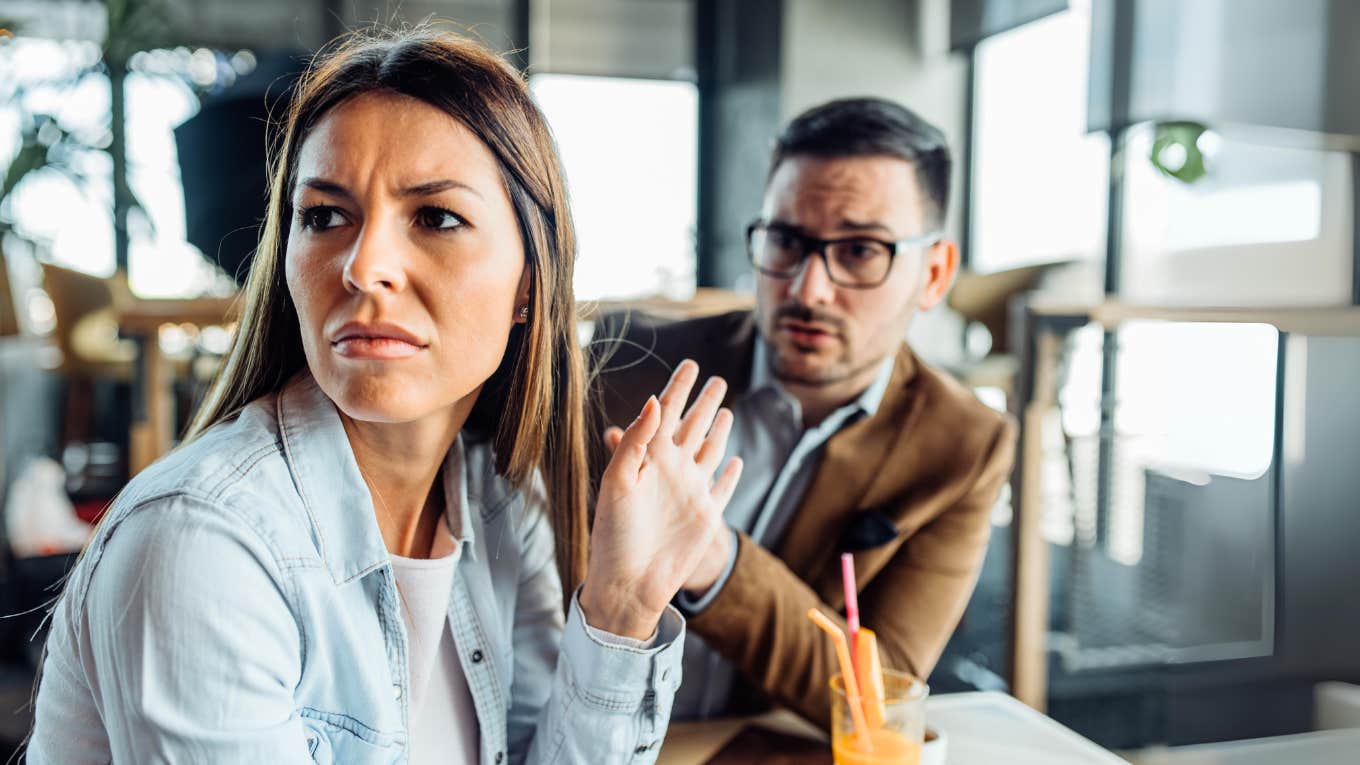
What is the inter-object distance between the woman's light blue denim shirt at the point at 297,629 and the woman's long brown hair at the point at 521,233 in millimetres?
59

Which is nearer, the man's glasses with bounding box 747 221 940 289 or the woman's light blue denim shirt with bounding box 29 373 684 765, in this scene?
the woman's light blue denim shirt with bounding box 29 373 684 765

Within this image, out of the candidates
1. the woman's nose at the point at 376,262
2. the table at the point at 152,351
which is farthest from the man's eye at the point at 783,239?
the table at the point at 152,351

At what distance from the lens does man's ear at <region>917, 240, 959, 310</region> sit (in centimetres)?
143

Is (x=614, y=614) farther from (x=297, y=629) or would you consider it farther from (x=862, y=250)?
(x=862, y=250)

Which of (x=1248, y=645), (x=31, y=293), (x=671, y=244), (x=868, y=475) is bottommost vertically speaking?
(x=1248, y=645)

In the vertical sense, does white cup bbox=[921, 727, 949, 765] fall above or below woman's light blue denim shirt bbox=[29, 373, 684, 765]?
below

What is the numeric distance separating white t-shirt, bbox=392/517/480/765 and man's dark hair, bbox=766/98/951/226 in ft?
2.39

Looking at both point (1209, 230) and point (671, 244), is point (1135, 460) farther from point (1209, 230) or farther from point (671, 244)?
point (671, 244)

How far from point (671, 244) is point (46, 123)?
8.95 feet

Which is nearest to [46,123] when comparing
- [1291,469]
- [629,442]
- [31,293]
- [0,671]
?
[31,293]

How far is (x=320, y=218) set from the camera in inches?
31.9

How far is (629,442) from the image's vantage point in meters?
0.88

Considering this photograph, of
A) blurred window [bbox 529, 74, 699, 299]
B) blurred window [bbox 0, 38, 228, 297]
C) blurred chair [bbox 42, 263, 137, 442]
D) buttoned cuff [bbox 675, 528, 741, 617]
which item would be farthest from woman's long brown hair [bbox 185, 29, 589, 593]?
blurred chair [bbox 42, 263, 137, 442]

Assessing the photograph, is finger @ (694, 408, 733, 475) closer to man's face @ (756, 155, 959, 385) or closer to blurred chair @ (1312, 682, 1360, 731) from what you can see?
man's face @ (756, 155, 959, 385)
